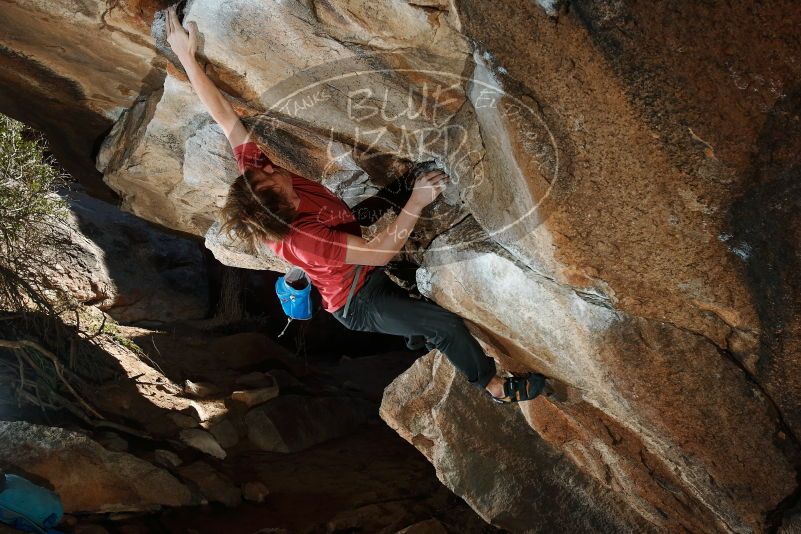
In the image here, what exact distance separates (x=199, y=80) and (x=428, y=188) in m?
1.33

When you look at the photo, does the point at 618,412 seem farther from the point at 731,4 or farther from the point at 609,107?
the point at 731,4

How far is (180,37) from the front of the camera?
3053 millimetres

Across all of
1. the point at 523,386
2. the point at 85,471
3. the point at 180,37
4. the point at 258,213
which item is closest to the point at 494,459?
the point at 523,386

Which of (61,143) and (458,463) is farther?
(61,143)

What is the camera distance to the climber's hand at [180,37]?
3.04 metres

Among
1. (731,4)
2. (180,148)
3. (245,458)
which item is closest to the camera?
(731,4)

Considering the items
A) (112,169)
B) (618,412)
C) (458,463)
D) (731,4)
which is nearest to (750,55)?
(731,4)

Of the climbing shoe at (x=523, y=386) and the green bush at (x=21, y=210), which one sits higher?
the climbing shoe at (x=523, y=386)

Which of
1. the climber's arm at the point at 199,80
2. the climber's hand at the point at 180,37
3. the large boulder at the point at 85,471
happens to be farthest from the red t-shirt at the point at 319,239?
the large boulder at the point at 85,471

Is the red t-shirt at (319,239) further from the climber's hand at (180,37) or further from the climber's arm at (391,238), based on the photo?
the climber's hand at (180,37)

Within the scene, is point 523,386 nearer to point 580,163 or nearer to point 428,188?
point 428,188

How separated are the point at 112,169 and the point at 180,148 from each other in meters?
0.95

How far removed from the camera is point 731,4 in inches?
69.4

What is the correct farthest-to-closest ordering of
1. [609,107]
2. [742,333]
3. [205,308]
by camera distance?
[205,308]
[742,333]
[609,107]
